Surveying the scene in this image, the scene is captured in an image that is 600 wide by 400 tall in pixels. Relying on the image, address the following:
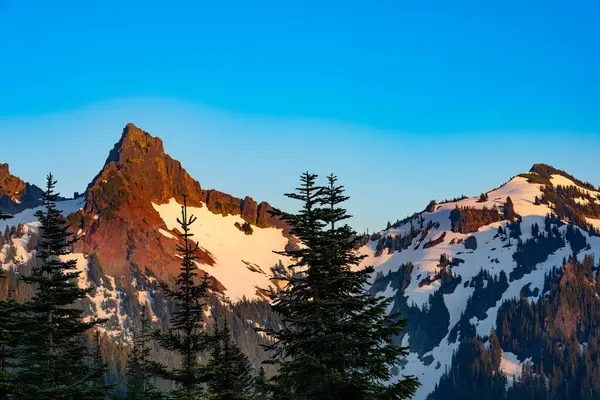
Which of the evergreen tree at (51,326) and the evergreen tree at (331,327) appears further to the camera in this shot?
the evergreen tree at (51,326)

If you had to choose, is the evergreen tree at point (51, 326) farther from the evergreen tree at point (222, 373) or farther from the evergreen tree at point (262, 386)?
the evergreen tree at point (262, 386)

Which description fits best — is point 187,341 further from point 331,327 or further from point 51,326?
point 51,326

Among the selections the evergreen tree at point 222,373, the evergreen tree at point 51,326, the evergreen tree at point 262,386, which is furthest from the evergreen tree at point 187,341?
the evergreen tree at point 51,326

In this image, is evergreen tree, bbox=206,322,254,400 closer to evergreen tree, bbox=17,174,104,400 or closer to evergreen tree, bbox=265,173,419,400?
evergreen tree, bbox=265,173,419,400

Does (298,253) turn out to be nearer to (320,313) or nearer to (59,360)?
(320,313)

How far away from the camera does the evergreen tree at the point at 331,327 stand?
32.8 meters

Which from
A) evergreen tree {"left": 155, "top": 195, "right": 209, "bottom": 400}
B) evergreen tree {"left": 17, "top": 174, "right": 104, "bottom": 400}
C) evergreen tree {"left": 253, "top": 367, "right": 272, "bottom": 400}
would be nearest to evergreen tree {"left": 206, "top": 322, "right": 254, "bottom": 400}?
evergreen tree {"left": 155, "top": 195, "right": 209, "bottom": 400}

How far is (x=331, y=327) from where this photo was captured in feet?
110

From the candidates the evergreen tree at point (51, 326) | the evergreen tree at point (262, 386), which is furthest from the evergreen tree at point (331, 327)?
the evergreen tree at point (51, 326)

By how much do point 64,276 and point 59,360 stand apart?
5473 millimetres

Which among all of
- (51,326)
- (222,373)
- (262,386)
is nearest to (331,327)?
(262,386)

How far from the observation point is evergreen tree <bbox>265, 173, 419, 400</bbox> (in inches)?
1289

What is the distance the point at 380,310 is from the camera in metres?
32.9

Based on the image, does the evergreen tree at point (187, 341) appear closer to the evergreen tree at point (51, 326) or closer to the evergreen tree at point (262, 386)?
the evergreen tree at point (262, 386)
